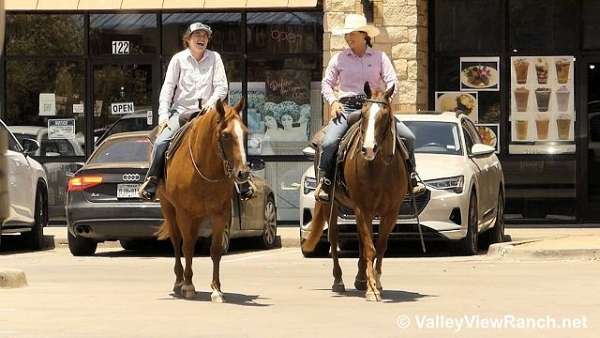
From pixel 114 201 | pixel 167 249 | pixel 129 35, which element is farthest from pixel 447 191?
pixel 129 35

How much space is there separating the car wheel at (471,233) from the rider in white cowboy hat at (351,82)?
4488mm

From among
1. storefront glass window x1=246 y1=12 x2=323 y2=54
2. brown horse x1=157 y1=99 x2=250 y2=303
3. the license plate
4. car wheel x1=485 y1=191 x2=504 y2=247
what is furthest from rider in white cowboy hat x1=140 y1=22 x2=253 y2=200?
storefront glass window x1=246 y1=12 x2=323 y2=54

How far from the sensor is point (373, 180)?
1297cm

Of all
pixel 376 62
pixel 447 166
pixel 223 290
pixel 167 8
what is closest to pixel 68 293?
pixel 223 290

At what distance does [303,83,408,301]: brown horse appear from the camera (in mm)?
12586

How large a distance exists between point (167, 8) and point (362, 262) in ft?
36.7

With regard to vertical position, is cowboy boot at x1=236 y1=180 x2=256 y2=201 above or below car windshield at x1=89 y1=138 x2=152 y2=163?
below

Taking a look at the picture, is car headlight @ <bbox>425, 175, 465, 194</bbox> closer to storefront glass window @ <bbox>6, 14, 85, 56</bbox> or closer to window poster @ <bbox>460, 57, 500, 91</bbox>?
window poster @ <bbox>460, 57, 500, 91</bbox>

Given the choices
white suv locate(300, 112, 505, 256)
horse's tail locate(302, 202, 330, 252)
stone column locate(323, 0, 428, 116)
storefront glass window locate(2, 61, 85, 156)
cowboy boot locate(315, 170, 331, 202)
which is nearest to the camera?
cowboy boot locate(315, 170, 331, 202)

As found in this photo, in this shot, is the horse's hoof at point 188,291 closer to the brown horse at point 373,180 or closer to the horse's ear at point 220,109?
the brown horse at point 373,180

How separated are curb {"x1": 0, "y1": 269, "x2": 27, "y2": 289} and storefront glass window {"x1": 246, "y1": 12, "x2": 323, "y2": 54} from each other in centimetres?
1091

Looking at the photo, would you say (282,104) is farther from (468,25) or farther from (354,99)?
(354,99)

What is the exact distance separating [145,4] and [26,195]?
179 inches

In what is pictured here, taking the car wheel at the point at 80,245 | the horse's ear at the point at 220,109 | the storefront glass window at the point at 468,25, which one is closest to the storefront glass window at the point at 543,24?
the storefront glass window at the point at 468,25
